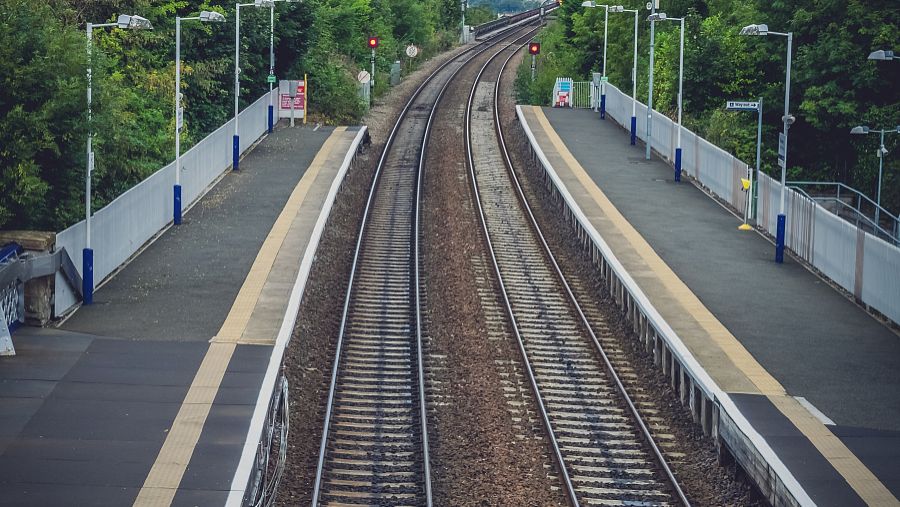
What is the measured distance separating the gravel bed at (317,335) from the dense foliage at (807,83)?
12404mm

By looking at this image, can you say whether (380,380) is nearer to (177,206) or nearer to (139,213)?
(139,213)

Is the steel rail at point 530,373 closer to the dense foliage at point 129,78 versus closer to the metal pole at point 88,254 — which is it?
the metal pole at point 88,254

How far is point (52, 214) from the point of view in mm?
23922

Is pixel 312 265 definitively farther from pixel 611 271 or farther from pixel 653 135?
pixel 653 135

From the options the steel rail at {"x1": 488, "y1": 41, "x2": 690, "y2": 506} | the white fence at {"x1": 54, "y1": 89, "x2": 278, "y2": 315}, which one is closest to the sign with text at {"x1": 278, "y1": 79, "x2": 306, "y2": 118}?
the steel rail at {"x1": 488, "y1": 41, "x2": 690, "y2": 506}

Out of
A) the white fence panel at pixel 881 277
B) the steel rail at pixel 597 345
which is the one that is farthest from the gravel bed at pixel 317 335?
the white fence panel at pixel 881 277

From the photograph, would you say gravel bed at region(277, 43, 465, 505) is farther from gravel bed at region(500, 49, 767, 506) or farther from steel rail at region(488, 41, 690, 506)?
gravel bed at region(500, 49, 767, 506)

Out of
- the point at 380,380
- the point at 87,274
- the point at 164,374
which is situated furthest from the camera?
the point at 87,274

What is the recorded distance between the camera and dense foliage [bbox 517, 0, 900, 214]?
35.5 meters

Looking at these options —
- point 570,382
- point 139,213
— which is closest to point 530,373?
point 570,382

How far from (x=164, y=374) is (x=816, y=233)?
15.4 meters

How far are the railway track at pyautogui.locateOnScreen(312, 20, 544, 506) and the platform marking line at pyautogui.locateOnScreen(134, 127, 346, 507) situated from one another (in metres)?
1.74

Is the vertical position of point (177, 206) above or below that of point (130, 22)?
below

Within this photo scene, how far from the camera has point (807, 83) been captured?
3734 centimetres
